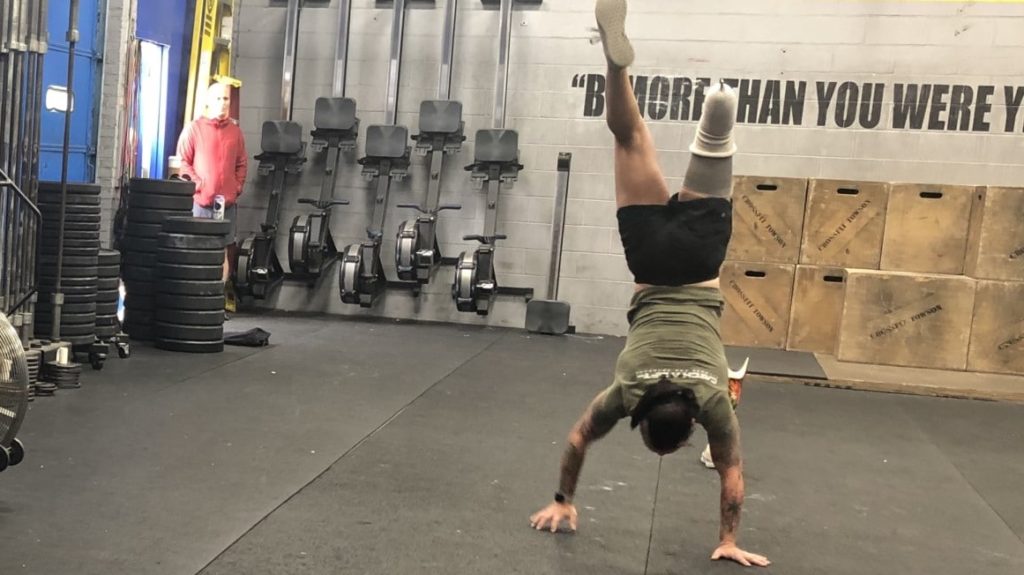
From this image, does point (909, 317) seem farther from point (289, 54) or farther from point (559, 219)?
point (289, 54)

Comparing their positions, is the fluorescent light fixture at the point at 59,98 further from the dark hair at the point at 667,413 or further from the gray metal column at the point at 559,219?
the gray metal column at the point at 559,219

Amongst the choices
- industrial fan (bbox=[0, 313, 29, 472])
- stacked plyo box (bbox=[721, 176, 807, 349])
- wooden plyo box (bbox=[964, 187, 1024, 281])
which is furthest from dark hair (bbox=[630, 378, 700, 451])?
wooden plyo box (bbox=[964, 187, 1024, 281])

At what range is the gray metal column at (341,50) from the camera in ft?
24.4

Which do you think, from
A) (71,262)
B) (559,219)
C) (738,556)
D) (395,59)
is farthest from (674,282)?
(395,59)

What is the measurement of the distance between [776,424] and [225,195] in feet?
13.9

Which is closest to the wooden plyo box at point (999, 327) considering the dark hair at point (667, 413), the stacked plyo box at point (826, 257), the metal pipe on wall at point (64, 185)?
the stacked plyo box at point (826, 257)

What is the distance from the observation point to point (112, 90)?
19.9 feet

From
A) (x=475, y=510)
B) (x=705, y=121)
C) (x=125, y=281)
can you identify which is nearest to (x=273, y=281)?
(x=125, y=281)

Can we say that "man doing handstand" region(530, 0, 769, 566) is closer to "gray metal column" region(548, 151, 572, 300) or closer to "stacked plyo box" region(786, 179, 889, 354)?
"stacked plyo box" region(786, 179, 889, 354)

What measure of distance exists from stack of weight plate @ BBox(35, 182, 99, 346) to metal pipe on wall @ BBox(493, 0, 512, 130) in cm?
309

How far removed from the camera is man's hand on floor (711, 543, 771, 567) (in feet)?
9.29

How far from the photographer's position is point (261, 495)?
319 cm

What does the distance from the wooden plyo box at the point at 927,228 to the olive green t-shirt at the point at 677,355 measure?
402cm

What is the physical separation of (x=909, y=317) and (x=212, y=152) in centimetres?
468
